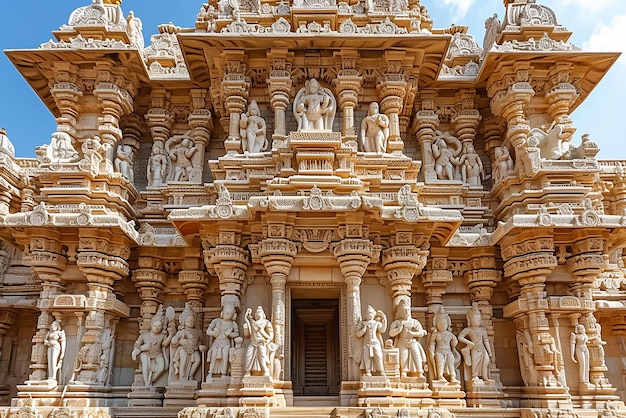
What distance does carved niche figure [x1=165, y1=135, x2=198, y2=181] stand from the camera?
11969 mm

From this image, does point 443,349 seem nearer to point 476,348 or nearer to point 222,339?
point 476,348

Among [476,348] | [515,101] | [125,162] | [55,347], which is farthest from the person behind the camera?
[125,162]

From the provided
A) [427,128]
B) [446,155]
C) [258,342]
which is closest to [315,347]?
[258,342]

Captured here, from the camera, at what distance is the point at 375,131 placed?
11.1 metres

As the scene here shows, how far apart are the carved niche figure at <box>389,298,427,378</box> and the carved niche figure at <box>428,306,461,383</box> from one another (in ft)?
2.00

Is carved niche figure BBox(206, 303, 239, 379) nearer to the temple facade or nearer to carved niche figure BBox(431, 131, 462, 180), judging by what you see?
the temple facade

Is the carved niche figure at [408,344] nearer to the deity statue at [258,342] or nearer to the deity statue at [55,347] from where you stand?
the deity statue at [258,342]

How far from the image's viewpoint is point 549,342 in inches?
371

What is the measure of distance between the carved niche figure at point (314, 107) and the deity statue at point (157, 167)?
11.7 ft

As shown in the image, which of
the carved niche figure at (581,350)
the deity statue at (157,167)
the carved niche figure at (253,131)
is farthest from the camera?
the deity statue at (157,167)

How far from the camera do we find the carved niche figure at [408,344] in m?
8.93

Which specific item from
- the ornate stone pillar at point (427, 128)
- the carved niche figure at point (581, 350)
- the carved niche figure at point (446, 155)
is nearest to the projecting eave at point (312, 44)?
the ornate stone pillar at point (427, 128)

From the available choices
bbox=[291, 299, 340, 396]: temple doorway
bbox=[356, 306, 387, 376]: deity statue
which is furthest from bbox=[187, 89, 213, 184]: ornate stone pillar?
bbox=[356, 306, 387, 376]: deity statue

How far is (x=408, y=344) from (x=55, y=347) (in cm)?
667
